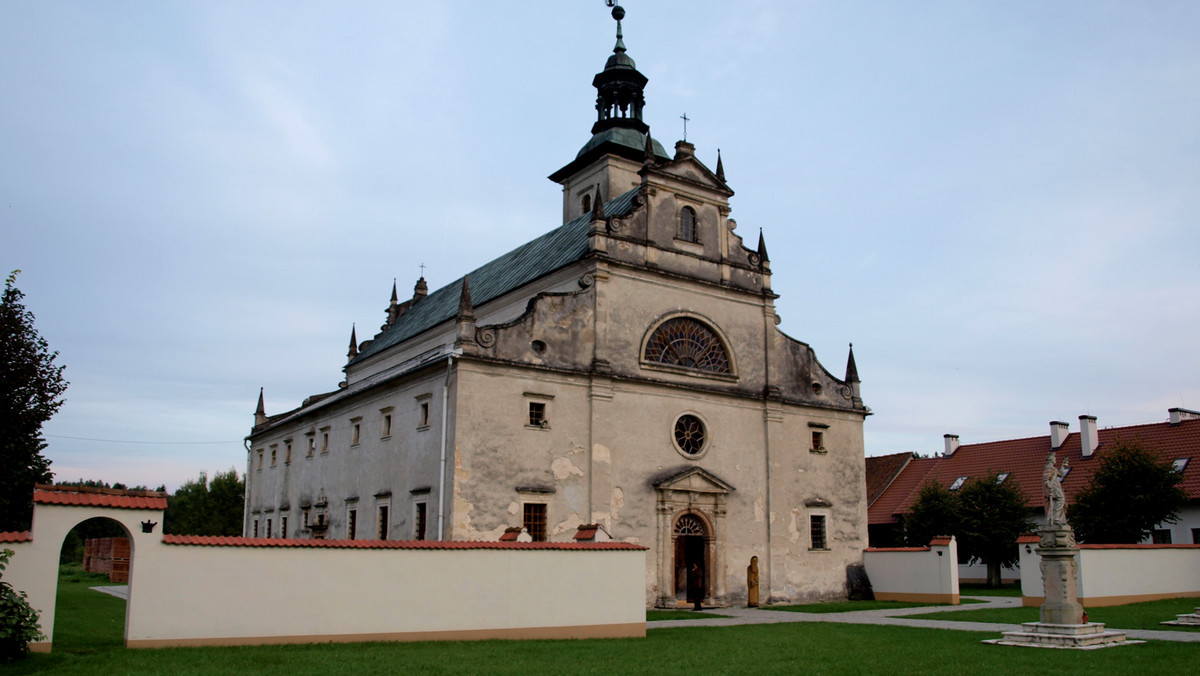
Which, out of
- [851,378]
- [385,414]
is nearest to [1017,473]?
[851,378]

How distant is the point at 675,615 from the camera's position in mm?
26500

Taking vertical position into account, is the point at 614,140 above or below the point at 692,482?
above

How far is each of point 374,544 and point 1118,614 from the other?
767 inches

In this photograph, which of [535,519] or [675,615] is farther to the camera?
[535,519]

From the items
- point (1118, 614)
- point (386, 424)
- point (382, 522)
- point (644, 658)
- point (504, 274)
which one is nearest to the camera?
point (644, 658)

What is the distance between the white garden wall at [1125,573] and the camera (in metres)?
27.5

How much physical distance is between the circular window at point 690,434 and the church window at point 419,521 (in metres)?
8.64

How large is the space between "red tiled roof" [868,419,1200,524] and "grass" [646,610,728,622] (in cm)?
2158

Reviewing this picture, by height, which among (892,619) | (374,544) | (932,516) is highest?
(932,516)

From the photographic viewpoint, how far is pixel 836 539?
34625mm

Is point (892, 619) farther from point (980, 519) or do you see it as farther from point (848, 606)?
point (980, 519)

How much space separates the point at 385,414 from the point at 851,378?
18.0m

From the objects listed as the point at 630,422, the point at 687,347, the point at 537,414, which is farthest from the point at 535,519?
the point at 687,347

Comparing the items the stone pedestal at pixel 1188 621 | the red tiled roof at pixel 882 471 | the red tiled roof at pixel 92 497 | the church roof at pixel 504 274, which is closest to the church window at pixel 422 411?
the church roof at pixel 504 274
